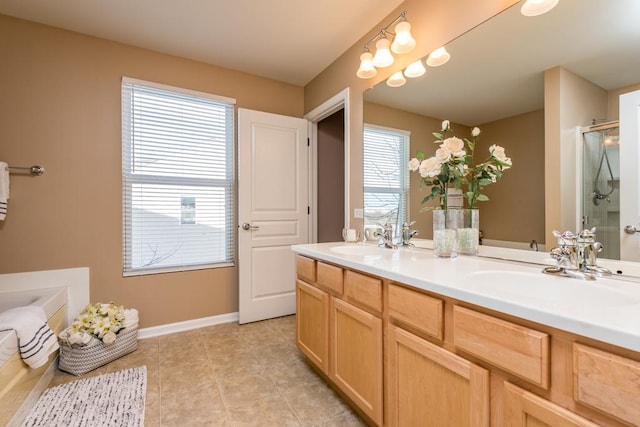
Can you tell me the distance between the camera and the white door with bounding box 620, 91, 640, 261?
1064 millimetres

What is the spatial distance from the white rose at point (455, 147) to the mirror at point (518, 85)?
9 cm

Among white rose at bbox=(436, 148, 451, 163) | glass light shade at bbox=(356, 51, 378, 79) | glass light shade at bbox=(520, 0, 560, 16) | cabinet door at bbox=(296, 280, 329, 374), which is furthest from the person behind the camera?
glass light shade at bbox=(356, 51, 378, 79)

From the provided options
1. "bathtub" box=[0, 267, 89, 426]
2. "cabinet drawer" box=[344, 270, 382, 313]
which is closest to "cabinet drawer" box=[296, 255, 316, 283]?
"cabinet drawer" box=[344, 270, 382, 313]

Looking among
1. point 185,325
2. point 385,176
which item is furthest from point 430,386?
point 185,325

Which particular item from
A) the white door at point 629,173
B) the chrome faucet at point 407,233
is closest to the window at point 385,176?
the chrome faucet at point 407,233

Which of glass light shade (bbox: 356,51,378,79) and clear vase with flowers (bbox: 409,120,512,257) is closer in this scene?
clear vase with flowers (bbox: 409,120,512,257)

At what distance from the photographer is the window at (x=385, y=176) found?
2037 mm

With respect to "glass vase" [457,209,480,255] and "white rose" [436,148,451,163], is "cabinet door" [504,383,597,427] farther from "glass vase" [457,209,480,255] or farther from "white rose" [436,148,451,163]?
"white rose" [436,148,451,163]

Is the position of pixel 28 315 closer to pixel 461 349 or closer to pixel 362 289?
pixel 362 289

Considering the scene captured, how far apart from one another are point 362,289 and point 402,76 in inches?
58.4

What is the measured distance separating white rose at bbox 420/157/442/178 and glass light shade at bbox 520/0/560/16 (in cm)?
74

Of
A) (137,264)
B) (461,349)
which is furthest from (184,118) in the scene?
(461,349)

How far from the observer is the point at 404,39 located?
1.82 meters

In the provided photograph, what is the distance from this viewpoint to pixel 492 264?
1.34 metres
